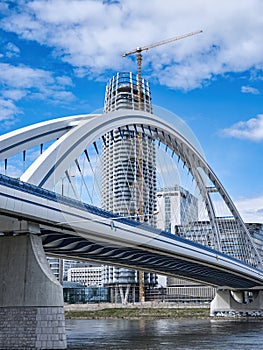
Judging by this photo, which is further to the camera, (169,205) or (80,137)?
(169,205)

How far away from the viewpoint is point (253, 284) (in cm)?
6312

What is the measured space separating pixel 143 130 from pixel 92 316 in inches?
1702

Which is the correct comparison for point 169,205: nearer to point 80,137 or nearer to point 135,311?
point 80,137

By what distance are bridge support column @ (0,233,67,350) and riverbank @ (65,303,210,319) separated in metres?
50.9

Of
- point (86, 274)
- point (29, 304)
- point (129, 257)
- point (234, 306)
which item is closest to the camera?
point (29, 304)

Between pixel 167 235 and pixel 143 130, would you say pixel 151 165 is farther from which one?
pixel 167 235

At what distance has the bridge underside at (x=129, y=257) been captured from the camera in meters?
28.6

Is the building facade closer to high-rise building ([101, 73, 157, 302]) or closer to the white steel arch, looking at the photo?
the white steel arch

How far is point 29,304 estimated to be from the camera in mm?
21422

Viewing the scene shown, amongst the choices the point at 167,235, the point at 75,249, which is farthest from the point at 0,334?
the point at 167,235

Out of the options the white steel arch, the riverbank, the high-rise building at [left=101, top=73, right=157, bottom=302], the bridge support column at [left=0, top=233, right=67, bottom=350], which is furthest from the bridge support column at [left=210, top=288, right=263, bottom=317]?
the bridge support column at [left=0, top=233, right=67, bottom=350]

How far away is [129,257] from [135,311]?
139 feet

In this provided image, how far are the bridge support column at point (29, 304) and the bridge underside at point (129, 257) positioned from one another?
2.79 m

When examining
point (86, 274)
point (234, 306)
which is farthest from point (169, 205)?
point (86, 274)
